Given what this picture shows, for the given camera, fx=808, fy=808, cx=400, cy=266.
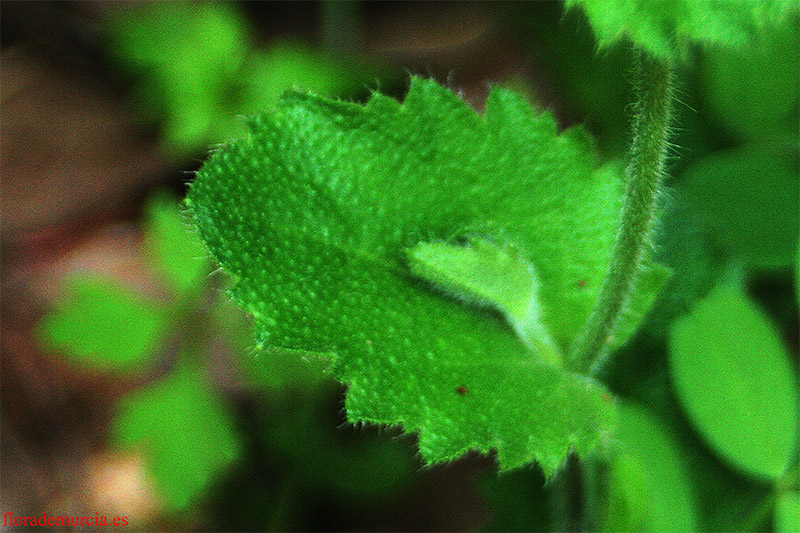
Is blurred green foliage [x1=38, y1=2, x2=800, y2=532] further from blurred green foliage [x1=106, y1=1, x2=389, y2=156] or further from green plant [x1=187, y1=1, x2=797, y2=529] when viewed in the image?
green plant [x1=187, y1=1, x2=797, y2=529]

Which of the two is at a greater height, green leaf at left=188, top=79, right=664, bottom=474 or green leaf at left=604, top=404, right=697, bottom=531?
green leaf at left=188, top=79, right=664, bottom=474

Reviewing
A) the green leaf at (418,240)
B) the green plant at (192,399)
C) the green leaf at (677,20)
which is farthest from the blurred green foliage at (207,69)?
the green leaf at (677,20)

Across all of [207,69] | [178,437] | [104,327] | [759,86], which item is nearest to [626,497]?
[759,86]

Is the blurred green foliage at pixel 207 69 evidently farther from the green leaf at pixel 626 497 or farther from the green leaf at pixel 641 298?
the green leaf at pixel 626 497

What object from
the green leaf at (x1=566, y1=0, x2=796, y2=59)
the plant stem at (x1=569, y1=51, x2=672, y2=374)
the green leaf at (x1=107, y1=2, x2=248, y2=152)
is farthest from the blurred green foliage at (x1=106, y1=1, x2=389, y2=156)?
the green leaf at (x1=566, y1=0, x2=796, y2=59)

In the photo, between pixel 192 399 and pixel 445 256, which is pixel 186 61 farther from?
pixel 445 256

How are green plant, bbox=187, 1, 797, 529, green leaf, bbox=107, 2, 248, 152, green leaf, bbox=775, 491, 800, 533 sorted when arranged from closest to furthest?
green plant, bbox=187, 1, 797, 529 < green leaf, bbox=775, 491, 800, 533 < green leaf, bbox=107, 2, 248, 152
